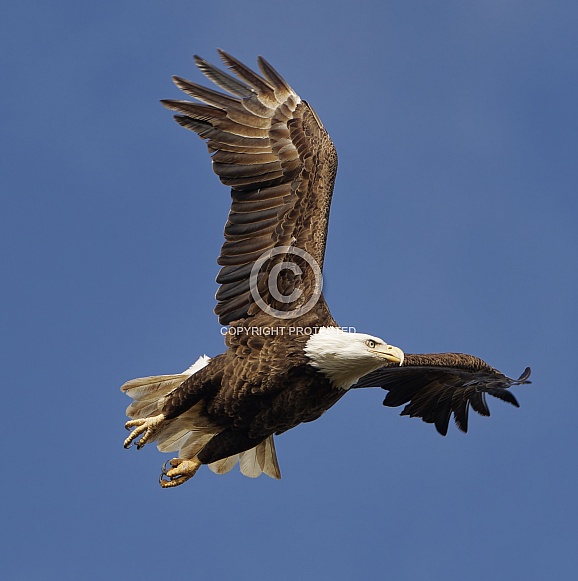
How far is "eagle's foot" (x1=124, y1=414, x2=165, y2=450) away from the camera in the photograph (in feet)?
30.0

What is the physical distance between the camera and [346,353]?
8516 mm

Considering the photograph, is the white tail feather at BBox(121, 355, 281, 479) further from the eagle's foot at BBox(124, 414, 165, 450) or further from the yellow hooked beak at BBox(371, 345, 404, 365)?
the yellow hooked beak at BBox(371, 345, 404, 365)

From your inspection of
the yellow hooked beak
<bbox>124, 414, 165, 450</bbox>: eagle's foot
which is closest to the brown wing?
the yellow hooked beak

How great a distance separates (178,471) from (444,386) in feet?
8.55

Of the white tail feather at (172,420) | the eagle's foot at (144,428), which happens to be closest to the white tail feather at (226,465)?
the white tail feather at (172,420)

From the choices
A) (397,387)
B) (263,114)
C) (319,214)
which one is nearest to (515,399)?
(397,387)

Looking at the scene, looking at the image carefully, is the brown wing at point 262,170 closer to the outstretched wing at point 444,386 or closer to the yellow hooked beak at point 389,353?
the yellow hooked beak at point 389,353

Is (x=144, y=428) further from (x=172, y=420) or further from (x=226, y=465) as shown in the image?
(x=226, y=465)

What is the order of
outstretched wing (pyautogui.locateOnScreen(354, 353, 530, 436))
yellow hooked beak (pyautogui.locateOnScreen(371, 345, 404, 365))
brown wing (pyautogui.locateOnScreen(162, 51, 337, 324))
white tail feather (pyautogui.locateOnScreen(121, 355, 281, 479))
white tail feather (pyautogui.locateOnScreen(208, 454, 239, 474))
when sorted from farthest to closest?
white tail feather (pyautogui.locateOnScreen(208, 454, 239, 474))
outstretched wing (pyautogui.locateOnScreen(354, 353, 530, 436))
white tail feather (pyautogui.locateOnScreen(121, 355, 281, 479))
brown wing (pyautogui.locateOnScreen(162, 51, 337, 324))
yellow hooked beak (pyautogui.locateOnScreen(371, 345, 404, 365))

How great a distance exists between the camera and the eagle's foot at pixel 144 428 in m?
9.16

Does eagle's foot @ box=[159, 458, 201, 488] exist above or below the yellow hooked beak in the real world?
below

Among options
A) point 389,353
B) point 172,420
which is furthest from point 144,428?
point 389,353

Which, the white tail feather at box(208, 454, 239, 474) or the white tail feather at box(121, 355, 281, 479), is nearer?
the white tail feather at box(121, 355, 281, 479)

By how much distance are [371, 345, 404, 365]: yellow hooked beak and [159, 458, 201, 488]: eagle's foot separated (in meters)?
1.75
